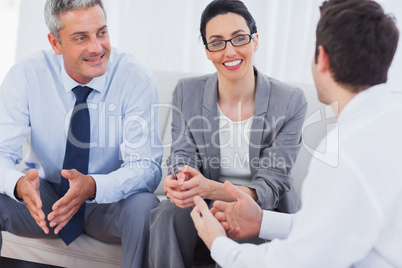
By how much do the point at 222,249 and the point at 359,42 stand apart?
0.61 metres

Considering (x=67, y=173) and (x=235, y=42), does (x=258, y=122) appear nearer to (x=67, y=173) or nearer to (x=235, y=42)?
(x=235, y=42)

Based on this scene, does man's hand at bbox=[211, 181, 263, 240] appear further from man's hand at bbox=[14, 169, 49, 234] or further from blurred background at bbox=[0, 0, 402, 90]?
blurred background at bbox=[0, 0, 402, 90]

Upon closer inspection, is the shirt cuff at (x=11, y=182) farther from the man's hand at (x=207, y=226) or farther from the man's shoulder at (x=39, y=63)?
the man's hand at (x=207, y=226)

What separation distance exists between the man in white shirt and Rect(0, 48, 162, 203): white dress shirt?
93 cm

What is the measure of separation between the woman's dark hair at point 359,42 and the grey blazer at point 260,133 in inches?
32.3

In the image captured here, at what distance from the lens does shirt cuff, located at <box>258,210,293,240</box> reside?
153 cm

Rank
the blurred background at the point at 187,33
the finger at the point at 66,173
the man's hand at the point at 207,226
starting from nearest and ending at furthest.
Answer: the man's hand at the point at 207,226, the finger at the point at 66,173, the blurred background at the point at 187,33

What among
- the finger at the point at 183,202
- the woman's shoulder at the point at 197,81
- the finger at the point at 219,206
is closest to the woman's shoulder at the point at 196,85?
the woman's shoulder at the point at 197,81

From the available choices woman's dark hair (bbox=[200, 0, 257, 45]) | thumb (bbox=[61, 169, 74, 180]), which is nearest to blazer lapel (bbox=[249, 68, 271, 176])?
woman's dark hair (bbox=[200, 0, 257, 45])

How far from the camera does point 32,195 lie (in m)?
1.80

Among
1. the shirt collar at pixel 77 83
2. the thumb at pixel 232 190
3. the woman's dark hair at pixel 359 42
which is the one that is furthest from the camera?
the shirt collar at pixel 77 83

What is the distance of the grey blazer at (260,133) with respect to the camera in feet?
6.48

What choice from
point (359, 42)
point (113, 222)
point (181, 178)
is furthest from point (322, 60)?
point (113, 222)

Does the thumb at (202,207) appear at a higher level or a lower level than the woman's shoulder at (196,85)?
lower
